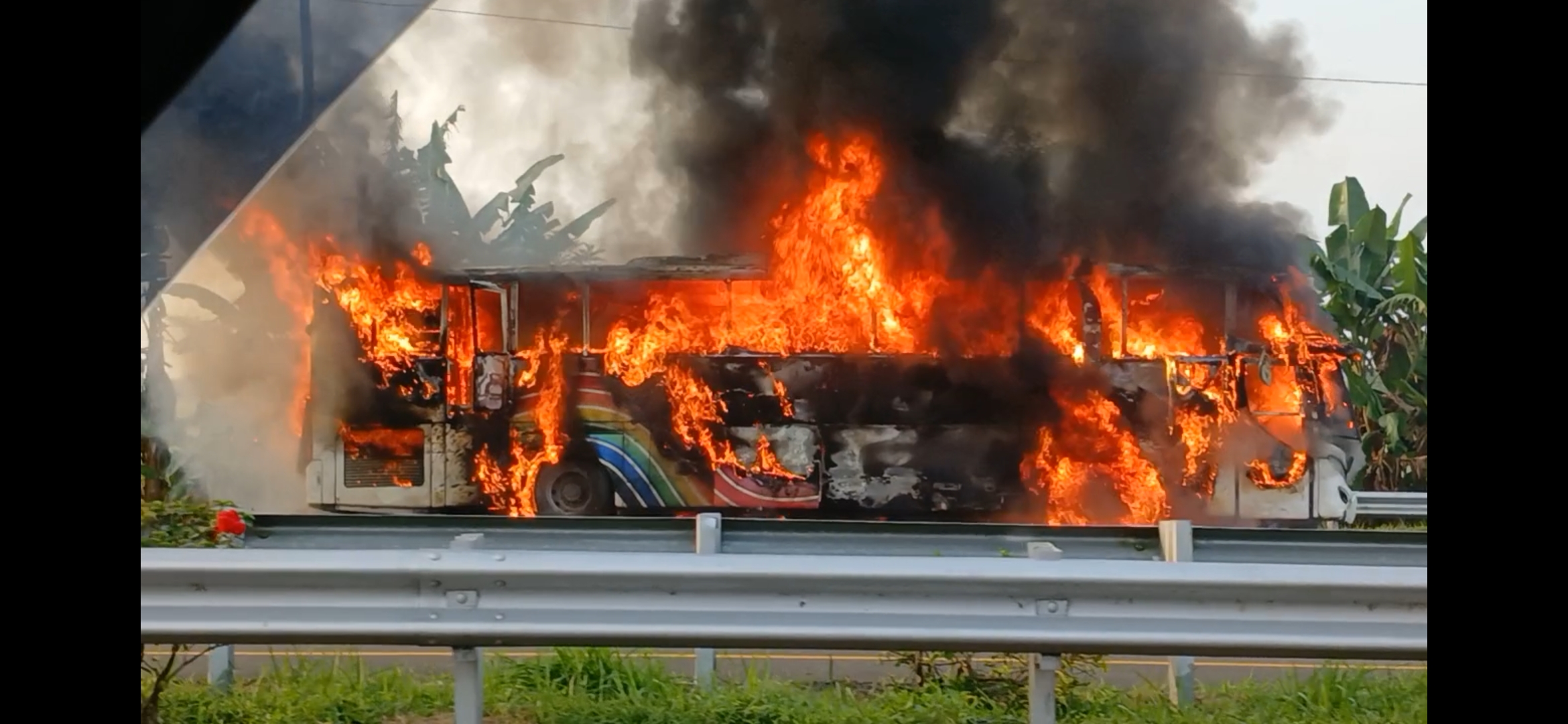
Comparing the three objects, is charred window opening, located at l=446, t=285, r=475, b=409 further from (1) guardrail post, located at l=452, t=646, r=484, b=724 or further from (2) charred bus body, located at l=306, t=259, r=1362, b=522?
(1) guardrail post, located at l=452, t=646, r=484, b=724

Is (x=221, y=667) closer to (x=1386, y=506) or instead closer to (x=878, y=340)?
(x=878, y=340)

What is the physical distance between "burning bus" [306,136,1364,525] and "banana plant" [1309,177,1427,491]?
0.73 m

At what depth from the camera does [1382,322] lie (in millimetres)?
6746

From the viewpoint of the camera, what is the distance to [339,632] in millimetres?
2797

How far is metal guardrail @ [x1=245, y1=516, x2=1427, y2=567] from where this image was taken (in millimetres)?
4180

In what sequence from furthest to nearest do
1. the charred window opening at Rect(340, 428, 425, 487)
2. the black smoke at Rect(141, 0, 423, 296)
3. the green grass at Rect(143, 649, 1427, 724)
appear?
the charred window opening at Rect(340, 428, 425, 487), the black smoke at Rect(141, 0, 423, 296), the green grass at Rect(143, 649, 1427, 724)

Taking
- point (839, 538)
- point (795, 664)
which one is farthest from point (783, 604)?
point (839, 538)

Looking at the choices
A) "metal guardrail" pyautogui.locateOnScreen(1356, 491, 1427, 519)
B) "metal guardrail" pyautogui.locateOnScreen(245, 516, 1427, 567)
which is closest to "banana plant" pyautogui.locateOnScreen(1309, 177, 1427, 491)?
"metal guardrail" pyautogui.locateOnScreen(1356, 491, 1427, 519)

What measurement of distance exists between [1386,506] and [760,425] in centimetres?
422

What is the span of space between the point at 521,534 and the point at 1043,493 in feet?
11.0

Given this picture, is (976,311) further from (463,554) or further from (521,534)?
(463,554)

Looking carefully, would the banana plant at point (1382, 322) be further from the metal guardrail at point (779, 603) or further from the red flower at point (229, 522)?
the red flower at point (229, 522)

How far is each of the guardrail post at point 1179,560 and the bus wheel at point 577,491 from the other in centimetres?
343

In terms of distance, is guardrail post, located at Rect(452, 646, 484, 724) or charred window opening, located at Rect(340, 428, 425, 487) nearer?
guardrail post, located at Rect(452, 646, 484, 724)
